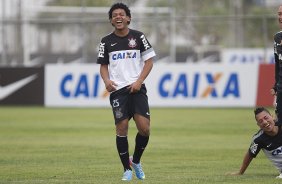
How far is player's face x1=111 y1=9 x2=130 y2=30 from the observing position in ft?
38.1

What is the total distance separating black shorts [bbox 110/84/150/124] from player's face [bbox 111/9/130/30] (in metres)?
0.83

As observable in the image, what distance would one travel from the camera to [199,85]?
98.9ft

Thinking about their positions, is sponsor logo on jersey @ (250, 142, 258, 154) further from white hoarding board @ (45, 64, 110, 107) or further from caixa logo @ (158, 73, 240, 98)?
white hoarding board @ (45, 64, 110, 107)

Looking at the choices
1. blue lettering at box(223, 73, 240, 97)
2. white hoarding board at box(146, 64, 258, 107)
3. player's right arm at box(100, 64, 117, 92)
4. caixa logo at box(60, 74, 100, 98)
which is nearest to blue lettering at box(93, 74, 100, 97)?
caixa logo at box(60, 74, 100, 98)

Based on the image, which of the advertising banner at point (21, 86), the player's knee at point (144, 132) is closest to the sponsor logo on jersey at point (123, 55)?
the player's knee at point (144, 132)

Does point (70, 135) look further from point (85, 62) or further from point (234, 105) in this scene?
point (85, 62)

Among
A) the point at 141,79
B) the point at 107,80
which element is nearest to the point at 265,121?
the point at 141,79

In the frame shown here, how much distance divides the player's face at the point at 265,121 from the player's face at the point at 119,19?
2133 mm

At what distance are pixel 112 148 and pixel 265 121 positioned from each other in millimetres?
5962

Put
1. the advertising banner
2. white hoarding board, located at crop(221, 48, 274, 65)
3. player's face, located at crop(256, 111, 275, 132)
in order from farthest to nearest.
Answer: white hoarding board, located at crop(221, 48, 274, 65), the advertising banner, player's face, located at crop(256, 111, 275, 132)

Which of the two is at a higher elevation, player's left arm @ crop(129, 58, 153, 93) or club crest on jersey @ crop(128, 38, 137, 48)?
club crest on jersey @ crop(128, 38, 137, 48)

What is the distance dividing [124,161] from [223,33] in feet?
84.0

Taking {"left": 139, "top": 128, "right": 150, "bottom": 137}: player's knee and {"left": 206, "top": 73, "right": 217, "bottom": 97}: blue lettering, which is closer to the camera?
{"left": 139, "top": 128, "right": 150, "bottom": 137}: player's knee

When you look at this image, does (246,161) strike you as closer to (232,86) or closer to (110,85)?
(110,85)
